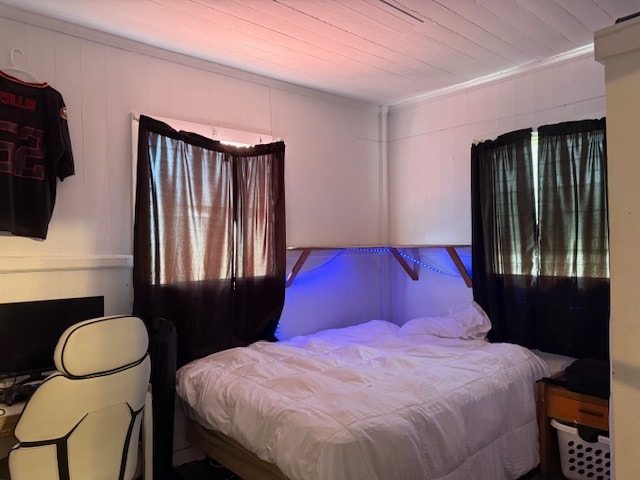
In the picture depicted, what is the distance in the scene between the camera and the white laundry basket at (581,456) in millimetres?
2303

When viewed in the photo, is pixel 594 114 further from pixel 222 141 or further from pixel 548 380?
pixel 222 141

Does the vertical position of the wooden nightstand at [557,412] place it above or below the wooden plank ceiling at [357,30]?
below

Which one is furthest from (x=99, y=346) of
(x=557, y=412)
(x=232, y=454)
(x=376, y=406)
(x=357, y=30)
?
(x=557, y=412)

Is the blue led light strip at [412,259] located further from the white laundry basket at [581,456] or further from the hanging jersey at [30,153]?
the hanging jersey at [30,153]

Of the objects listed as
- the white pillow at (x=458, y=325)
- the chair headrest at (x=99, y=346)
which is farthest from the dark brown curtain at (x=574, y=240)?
the chair headrest at (x=99, y=346)

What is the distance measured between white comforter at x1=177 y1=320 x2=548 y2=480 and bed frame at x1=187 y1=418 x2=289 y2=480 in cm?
8

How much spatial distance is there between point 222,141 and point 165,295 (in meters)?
1.05

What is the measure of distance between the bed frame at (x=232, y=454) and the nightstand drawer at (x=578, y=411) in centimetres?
152

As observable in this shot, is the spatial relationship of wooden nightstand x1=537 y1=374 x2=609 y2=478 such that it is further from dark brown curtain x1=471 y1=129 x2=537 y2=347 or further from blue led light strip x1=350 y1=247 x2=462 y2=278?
blue led light strip x1=350 y1=247 x2=462 y2=278

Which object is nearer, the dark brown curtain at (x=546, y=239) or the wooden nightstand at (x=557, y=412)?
the wooden nightstand at (x=557, y=412)

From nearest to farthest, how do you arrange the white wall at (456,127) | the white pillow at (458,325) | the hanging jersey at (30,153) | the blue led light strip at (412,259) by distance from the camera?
the hanging jersey at (30,153) < the white wall at (456,127) < the white pillow at (458,325) < the blue led light strip at (412,259)

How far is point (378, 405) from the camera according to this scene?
194cm

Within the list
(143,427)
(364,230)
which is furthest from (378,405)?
(364,230)

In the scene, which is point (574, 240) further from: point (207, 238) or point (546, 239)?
point (207, 238)
